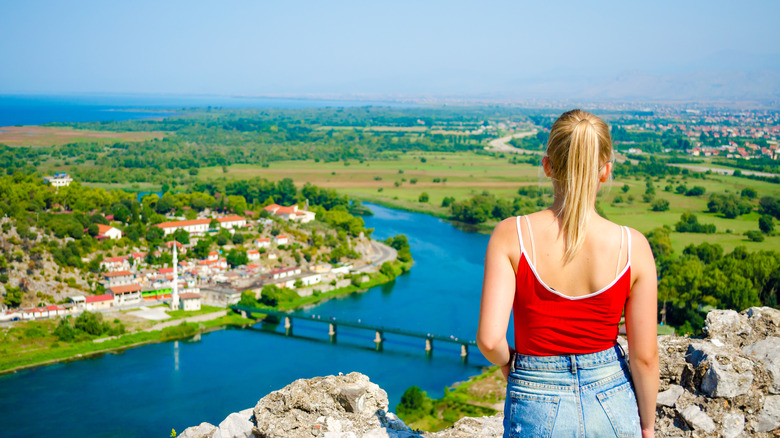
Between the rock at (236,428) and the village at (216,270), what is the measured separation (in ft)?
38.9

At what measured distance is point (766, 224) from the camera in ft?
62.0

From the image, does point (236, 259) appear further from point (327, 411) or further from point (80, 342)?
point (327, 411)

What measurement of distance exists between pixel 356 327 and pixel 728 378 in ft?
36.5

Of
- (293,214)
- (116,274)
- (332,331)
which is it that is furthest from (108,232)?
(332,331)

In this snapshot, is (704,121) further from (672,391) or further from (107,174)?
(672,391)

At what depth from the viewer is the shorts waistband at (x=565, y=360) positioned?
99 centimetres

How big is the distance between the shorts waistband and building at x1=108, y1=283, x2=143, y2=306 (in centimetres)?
1409

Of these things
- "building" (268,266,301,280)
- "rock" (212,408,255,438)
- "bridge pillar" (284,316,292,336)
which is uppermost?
"rock" (212,408,255,438)

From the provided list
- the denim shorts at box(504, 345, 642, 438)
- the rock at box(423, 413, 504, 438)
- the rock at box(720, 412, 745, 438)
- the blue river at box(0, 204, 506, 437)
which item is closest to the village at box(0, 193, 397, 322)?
the blue river at box(0, 204, 506, 437)

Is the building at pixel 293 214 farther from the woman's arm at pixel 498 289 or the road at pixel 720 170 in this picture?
the woman's arm at pixel 498 289

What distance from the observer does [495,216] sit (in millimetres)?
23844

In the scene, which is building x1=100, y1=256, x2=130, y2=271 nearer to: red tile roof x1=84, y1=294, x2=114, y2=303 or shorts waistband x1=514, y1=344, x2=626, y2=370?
red tile roof x1=84, y1=294, x2=114, y2=303

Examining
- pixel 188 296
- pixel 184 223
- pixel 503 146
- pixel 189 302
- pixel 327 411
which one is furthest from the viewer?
pixel 503 146

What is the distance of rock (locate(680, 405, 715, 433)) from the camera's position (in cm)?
171
